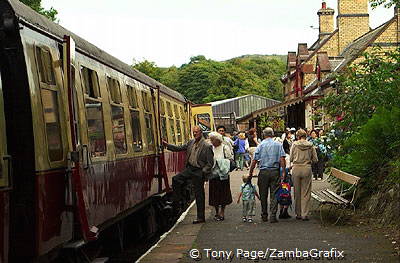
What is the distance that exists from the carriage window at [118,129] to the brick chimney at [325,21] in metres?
58.2

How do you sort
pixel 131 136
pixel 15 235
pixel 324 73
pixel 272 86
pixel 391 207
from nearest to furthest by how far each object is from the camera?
pixel 15 235, pixel 131 136, pixel 391 207, pixel 324 73, pixel 272 86

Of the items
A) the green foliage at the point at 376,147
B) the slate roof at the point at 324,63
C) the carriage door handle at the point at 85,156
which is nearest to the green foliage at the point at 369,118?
the green foliage at the point at 376,147

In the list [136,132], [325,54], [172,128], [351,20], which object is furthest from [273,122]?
[136,132]

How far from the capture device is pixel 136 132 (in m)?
12.3

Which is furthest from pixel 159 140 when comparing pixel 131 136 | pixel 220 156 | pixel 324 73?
pixel 324 73

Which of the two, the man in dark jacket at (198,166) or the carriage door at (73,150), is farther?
the man in dark jacket at (198,166)

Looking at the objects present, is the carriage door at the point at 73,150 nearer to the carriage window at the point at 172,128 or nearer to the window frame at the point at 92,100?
the window frame at the point at 92,100

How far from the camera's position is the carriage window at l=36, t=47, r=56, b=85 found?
22.9 feet

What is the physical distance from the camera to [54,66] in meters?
7.43

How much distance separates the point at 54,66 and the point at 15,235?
173cm

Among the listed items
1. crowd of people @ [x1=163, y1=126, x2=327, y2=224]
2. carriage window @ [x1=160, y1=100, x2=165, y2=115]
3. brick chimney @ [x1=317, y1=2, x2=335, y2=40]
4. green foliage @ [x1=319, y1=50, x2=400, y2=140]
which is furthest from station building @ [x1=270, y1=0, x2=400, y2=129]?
crowd of people @ [x1=163, y1=126, x2=327, y2=224]

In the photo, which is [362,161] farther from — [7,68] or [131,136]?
[7,68]

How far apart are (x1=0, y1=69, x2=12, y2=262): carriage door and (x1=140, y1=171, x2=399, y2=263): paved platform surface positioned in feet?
14.9

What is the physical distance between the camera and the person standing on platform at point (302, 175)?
14.8 metres
